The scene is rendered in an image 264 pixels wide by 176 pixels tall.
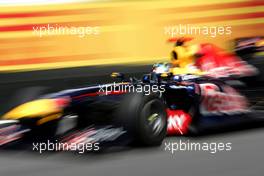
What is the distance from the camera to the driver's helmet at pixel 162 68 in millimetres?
5752

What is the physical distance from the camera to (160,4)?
6238mm

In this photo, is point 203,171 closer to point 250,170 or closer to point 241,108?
point 250,170

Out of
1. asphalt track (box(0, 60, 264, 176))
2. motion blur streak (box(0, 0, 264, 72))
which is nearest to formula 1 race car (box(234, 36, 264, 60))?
motion blur streak (box(0, 0, 264, 72))

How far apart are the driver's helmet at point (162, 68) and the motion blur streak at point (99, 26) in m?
0.33

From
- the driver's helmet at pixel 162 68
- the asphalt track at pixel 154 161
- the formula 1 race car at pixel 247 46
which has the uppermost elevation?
the formula 1 race car at pixel 247 46

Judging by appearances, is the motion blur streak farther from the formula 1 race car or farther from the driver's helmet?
the driver's helmet

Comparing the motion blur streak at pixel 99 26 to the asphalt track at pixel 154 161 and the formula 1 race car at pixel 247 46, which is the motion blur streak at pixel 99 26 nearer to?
the formula 1 race car at pixel 247 46

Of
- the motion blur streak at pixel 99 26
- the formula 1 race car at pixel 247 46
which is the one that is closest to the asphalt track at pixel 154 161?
the motion blur streak at pixel 99 26

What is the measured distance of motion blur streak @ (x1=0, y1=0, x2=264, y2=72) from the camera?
20.4 feet

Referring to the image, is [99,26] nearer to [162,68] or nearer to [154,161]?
[162,68]

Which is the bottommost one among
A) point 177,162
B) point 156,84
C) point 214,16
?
point 177,162

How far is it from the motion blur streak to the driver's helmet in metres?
0.33

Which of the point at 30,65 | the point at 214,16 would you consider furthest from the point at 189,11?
the point at 30,65

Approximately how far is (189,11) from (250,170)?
2.23 meters
